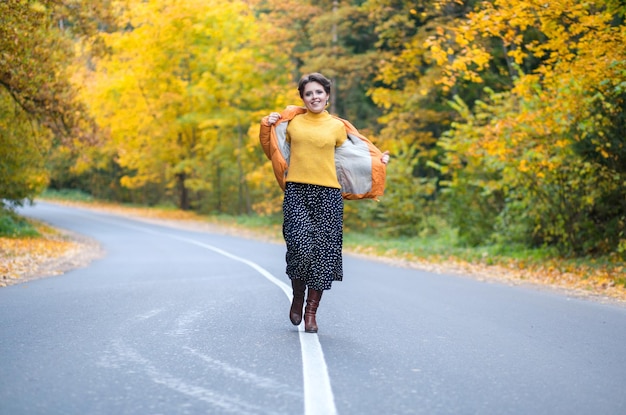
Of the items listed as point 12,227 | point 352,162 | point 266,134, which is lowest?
point 12,227

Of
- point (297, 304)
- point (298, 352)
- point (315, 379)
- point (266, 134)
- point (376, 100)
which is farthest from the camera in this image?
point (376, 100)

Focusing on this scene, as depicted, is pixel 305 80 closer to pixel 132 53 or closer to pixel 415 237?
pixel 415 237

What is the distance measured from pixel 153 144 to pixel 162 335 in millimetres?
33499

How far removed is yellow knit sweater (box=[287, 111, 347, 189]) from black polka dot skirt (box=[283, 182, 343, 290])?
8cm

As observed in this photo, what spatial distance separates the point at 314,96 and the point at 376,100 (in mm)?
19860

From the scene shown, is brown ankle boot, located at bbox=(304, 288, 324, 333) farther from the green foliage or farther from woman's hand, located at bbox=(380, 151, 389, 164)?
the green foliage

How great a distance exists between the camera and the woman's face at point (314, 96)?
576 cm

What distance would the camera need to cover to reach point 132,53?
37.4 meters

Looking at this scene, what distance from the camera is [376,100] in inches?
995

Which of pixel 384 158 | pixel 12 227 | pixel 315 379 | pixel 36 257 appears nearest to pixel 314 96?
pixel 384 158

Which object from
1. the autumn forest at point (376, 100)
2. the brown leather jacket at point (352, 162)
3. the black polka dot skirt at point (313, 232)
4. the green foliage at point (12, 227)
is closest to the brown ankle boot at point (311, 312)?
the black polka dot skirt at point (313, 232)

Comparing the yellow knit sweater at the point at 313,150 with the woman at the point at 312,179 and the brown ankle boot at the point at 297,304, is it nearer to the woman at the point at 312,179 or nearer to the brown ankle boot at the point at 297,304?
the woman at the point at 312,179

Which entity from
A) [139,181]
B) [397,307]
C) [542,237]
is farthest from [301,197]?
[139,181]

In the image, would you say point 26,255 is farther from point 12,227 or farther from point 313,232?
point 313,232
